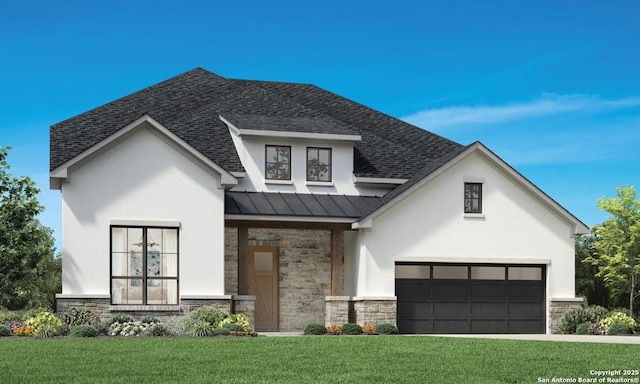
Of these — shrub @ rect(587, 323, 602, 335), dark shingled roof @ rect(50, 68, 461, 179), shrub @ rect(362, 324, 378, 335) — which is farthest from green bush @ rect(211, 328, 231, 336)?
shrub @ rect(587, 323, 602, 335)

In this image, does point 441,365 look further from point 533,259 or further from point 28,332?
point 533,259

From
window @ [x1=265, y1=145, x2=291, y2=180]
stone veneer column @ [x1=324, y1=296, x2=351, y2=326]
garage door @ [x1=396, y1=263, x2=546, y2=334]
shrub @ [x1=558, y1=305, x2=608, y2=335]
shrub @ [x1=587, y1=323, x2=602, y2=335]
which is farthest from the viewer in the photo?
window @ [x1=265, y1=145, x2=291, y2=180]

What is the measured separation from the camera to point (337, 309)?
28672 mm

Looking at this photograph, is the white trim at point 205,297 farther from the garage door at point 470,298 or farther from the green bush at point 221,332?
the garage door at point 470,298

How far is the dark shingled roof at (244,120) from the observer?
3055cm

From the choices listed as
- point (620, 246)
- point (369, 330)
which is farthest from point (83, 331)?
point (620, 246)

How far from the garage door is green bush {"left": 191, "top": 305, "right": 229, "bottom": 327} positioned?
20.2 ft

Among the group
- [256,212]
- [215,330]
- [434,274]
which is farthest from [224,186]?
[434,274]

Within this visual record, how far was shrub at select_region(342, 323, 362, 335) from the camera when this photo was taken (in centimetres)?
2639

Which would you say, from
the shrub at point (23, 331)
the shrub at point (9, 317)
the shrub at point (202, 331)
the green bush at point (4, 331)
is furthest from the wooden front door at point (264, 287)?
the green bush at point (4, 331)

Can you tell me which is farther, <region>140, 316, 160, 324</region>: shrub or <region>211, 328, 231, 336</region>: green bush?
<region>140, 316, 160, 324</region>: shrub

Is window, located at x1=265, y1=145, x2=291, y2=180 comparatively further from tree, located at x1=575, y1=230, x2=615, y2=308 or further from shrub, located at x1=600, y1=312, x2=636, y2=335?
tree, located at x1=575, y1=230, x2=615, y2=308

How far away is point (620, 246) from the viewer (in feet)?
142

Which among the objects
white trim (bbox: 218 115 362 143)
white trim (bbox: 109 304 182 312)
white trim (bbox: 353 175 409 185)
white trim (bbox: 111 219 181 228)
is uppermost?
white trim (bbox: 218 115 362 143)
